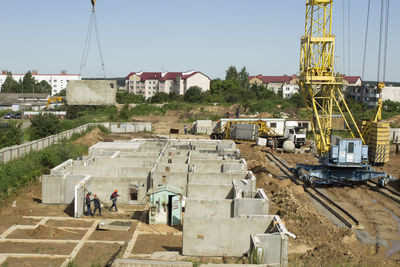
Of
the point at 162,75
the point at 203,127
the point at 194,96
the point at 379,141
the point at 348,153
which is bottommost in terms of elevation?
the point at 203,127

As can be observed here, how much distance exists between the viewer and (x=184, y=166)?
71.5ft

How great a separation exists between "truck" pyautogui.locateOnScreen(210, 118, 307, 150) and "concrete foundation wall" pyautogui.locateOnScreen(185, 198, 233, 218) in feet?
69.8

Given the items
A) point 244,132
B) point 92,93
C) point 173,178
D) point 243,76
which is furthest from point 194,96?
point 173,178

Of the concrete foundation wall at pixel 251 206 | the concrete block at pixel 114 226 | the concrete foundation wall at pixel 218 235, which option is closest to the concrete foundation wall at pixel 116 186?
the concrete block at pixel 114 226

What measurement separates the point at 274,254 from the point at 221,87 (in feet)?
262

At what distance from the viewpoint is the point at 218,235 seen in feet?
43.3

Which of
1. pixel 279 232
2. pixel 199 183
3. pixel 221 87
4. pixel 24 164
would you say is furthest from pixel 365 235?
pixel 221 87

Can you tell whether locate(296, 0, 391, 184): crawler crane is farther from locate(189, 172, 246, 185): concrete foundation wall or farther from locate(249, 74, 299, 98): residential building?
locate(249, 74, 299, 98): residential building

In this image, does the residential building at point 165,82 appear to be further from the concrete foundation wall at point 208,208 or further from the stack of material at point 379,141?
the concrete foundation wall at point 208,208

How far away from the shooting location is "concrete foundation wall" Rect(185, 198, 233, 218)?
50.9ft

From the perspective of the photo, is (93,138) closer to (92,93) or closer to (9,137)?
(9,137)

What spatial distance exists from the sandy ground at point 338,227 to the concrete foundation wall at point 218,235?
1626 millimetres

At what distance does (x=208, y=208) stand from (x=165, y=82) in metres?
104

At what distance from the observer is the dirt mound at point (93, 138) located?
3747 cm
